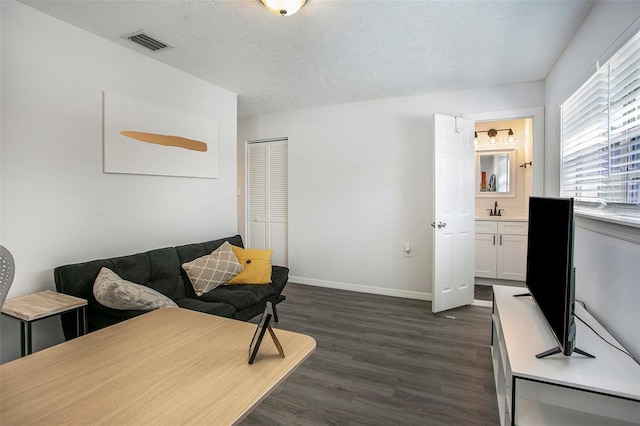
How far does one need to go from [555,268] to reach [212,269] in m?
2.57

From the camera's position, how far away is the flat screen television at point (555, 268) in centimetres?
137

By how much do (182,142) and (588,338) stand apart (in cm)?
342

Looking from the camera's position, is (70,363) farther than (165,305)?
No

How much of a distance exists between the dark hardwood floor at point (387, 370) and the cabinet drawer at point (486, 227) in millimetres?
1409

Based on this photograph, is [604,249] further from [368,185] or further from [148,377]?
[368,185]

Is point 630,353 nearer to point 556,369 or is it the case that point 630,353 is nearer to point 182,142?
point 556,369

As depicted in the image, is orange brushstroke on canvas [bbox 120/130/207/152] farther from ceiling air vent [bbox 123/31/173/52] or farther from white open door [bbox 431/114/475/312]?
white open door [bbox 431/114/475/312]

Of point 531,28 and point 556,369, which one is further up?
point 531,28

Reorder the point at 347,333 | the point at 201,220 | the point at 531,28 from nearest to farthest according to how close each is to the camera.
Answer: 1. the point at 531,28
2. the point at 347,333
3. the point at 201,220

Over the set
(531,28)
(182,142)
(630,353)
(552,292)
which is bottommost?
(630,353)

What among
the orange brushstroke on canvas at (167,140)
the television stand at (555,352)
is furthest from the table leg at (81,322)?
A: the television stand at (555,352)

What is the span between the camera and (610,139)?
1.78m

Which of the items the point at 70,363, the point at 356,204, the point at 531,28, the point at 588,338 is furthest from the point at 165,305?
the point at 531,28

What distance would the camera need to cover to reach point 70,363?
45.4 inches
